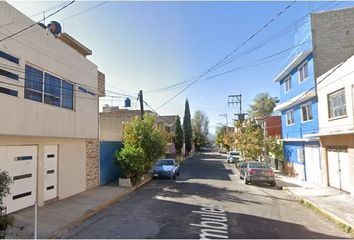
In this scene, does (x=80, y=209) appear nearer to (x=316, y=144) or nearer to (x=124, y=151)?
(x=124, y=151)

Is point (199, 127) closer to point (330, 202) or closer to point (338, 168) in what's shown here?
point (338, 168)

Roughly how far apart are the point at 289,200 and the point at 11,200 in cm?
1228

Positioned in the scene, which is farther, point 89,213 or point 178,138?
point 178,138

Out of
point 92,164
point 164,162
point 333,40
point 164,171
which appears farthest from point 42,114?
point 333,40

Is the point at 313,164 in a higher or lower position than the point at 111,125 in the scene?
lower

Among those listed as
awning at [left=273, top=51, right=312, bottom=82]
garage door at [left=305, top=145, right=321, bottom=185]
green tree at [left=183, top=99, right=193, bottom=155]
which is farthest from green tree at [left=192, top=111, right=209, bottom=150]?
garage door at [left=305, top=145, right=321, bottom=185]

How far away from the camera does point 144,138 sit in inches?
828

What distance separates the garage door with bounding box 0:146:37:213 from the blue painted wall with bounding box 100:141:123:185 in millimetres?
6614

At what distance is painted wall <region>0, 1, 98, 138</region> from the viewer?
9.83 metres

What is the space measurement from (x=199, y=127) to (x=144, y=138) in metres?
→ 81.4

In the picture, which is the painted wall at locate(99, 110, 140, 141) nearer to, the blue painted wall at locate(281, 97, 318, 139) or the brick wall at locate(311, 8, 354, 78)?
the blue painted wall at locate(281, 97, 318, 139)

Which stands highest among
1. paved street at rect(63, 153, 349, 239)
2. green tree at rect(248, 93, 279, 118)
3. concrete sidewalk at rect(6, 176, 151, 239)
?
green tree at rect(248, 93, 279, 118)

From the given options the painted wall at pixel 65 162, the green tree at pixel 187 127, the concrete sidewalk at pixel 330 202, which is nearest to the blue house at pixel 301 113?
the concrete sidewalk at pixel 330 202

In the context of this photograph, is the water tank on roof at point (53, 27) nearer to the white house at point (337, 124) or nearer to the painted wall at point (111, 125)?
the white house at point (337, 124)
